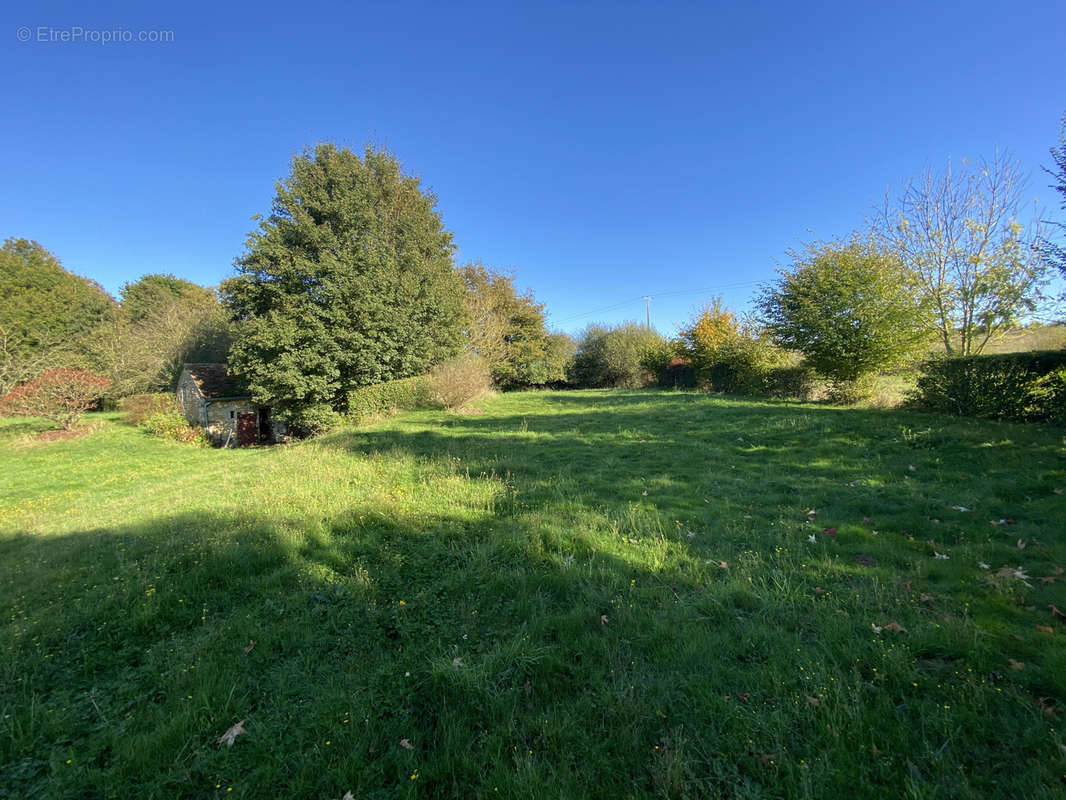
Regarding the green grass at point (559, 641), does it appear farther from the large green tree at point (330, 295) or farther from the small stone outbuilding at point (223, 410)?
the small stone outbuilding at point (223, 410)

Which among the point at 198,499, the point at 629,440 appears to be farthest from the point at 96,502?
the point at 629,440

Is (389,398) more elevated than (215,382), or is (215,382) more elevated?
(215,382)

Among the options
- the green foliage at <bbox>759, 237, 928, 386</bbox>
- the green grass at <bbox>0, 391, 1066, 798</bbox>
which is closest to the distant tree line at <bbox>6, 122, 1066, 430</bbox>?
the green foliage at <bbox>759, 237, 928, 386</bbox>

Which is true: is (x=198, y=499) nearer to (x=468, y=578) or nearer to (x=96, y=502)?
(x=96, y=502)

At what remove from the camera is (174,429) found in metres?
18.9

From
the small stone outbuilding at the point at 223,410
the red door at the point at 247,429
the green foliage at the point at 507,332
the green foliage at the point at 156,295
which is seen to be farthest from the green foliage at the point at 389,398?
the green foliage at the point at 156,295

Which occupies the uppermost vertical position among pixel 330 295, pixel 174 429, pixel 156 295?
pixel 156 295

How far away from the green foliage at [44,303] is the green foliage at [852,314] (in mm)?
41484

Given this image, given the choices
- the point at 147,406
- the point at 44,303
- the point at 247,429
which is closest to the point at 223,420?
the point at 247,429

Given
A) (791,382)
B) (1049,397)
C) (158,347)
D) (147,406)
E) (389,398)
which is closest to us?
(1049,397)

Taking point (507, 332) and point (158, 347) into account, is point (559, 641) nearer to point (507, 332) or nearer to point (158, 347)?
point (507, 332)

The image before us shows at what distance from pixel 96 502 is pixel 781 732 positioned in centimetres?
1181

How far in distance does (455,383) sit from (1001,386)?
631 inches

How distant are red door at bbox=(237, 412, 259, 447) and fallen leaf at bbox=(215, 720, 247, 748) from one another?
22.8m
